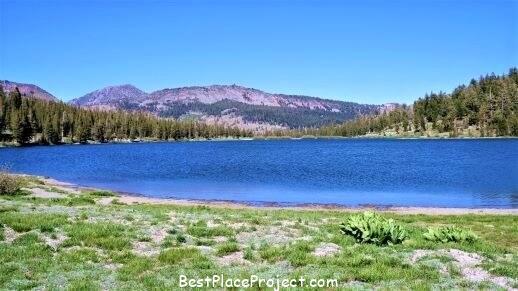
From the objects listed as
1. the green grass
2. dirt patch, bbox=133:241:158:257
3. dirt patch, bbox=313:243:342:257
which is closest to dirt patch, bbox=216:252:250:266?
dirt patch, bbox=133:241:158:257

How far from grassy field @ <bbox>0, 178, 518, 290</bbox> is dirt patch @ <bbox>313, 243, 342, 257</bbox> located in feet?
0.11

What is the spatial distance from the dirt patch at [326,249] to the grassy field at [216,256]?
33 mm

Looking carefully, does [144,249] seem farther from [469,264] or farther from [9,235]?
[469,264]

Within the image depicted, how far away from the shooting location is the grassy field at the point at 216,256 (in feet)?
43.6

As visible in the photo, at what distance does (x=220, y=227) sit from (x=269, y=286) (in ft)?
29.3

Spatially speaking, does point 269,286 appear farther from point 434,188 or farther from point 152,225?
point 434,188

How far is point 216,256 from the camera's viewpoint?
16344 mm

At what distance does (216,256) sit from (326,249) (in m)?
3.76

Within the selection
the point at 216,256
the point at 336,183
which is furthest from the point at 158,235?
the point at 336,183

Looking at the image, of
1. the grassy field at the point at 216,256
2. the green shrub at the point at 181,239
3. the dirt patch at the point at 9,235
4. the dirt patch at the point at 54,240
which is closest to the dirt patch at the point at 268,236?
the grassy field at the point at 216,256

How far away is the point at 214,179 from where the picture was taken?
7394 centimetres

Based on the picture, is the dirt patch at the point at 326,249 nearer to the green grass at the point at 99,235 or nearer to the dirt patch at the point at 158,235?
the dirt patch at the point at 158,235

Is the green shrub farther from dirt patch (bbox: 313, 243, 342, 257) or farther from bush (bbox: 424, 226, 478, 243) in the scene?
bush (bbox: 424, 226, 478, 243)

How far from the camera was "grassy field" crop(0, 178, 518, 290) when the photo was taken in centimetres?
1328
